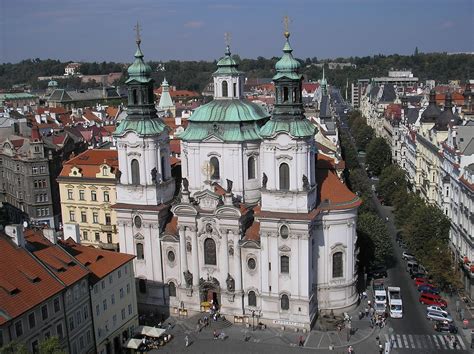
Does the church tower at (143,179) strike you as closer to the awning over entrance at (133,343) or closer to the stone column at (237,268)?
the stone column at (237,268)

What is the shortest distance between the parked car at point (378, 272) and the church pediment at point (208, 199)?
26.6m

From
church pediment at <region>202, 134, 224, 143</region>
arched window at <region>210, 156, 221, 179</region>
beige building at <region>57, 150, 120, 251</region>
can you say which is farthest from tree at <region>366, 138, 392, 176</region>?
church pediment at <region>202, 134, 224, 143</region>

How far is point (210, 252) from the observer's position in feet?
221

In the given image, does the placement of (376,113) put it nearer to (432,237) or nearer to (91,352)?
(432,237)

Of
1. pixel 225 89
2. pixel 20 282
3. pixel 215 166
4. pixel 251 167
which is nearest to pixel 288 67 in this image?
pixel 225 89

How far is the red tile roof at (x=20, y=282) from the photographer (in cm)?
4619

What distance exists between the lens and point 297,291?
210 feet

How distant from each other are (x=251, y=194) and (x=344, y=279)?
568 inches

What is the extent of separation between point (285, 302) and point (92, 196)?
3686 cm

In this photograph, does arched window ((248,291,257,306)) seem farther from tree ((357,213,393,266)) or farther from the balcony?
the balcony

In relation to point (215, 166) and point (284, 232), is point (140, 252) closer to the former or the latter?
point (215, 166)

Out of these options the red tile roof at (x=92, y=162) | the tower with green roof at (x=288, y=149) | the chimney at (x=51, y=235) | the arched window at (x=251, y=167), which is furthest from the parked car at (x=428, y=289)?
the red tile roof at (x=92, y=162)

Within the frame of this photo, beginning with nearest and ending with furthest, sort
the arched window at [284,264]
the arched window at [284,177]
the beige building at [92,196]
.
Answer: the arched window at [284,177], the arched window at [284,264], the beige building at [92,196]

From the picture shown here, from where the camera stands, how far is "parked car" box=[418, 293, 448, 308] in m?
69.0
